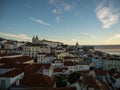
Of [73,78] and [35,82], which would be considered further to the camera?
[73,78]

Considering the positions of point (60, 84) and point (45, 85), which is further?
point (60, 84)

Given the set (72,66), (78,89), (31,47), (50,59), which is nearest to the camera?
(78,89)

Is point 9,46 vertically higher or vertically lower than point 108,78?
higher

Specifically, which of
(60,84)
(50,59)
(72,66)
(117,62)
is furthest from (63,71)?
(117,62)

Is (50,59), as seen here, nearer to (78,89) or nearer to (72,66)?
(72,66)

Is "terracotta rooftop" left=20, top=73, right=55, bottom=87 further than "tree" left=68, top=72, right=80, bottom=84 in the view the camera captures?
No

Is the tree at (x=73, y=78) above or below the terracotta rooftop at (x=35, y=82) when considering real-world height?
below

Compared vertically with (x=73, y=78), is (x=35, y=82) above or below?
above

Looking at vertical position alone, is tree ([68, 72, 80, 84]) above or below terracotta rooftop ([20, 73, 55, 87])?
below

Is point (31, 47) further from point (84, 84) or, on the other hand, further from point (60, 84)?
point (84, 84)

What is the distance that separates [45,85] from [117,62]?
34427mm

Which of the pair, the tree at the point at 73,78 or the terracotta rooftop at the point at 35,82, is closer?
the terracotta rooftop at the point at 35,82

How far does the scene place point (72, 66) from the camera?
124ft

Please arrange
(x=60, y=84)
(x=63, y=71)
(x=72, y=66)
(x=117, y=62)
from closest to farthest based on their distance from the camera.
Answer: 1. (x=60, y=84)
2. (x=63, y=71)
3. (x=72, y=66)
4. (x=117, y=62)
